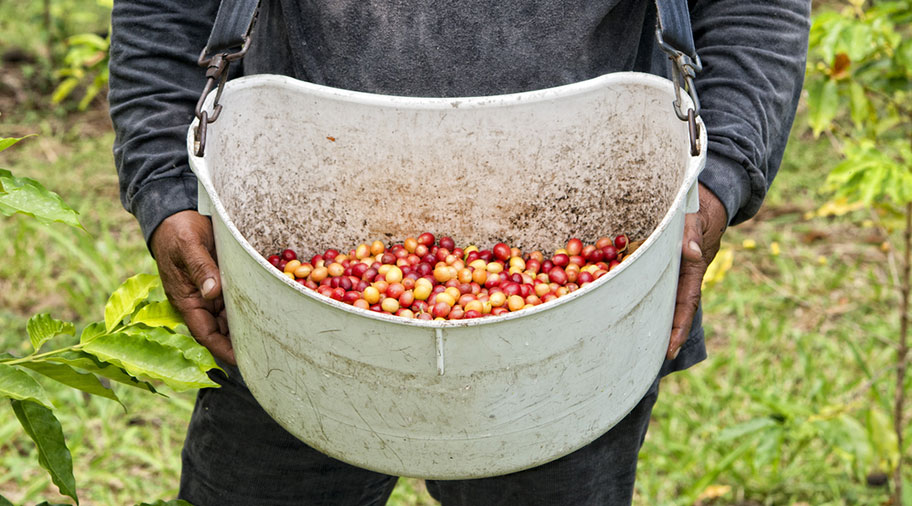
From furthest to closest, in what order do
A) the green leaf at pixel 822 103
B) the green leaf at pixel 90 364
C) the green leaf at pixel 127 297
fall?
1. the green leaf at pixel 822 103
2. the green leaf at pixel 127 297
3. the green leaf at pixel 90 364

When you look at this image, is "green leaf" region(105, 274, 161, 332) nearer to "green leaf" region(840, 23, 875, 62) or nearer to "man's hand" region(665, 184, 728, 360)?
"man's hand" region(665, 184, 728, 360)

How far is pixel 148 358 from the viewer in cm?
106

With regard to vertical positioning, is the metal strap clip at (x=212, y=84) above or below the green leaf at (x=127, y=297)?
above

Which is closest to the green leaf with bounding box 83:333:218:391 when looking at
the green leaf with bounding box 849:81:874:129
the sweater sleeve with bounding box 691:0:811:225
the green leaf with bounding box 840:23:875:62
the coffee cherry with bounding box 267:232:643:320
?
the coffee cherry with bounding box 267:232:643:320

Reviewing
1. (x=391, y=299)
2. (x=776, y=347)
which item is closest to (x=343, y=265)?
(x=391, y=299)

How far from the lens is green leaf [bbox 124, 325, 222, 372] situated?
110 cm

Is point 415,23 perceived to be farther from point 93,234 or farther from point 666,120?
point 93,234

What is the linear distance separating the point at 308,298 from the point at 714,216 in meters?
0.73

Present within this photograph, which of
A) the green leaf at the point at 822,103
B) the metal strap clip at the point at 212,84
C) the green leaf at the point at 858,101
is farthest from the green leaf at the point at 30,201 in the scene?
the green leaf at the point at 858,101

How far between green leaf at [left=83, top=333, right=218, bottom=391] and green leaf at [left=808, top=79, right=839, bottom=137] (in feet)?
5.41

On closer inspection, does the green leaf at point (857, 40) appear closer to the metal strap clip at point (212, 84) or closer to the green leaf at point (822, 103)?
the green leaf at point (822, 103)

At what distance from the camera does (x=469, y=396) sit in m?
1.09

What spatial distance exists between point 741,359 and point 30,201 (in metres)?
2.62

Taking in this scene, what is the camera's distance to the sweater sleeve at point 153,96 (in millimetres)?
1492
